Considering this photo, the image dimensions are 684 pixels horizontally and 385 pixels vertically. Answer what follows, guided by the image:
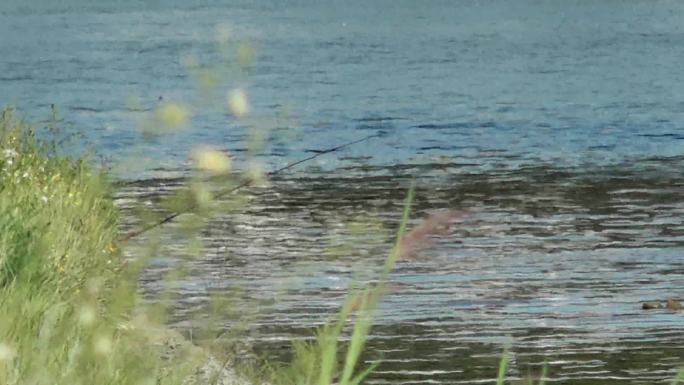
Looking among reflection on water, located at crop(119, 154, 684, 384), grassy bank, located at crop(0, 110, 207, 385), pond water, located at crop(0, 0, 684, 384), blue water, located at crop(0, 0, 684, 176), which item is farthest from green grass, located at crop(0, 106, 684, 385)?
reflection on water, located at crop(119, 154, 684, 384)

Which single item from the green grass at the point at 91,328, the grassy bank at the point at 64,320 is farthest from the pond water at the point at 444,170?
the grassy bank at the point at 64,320

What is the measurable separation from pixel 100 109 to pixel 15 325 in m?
34.6

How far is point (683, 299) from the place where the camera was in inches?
625

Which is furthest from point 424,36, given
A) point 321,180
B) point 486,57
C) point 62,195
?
point 62,195

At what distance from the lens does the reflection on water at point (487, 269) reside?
43.8 feet

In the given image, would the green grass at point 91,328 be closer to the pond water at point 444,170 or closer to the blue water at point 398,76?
the pond water at point 444,170

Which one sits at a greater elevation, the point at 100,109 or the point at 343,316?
the point at 343,316

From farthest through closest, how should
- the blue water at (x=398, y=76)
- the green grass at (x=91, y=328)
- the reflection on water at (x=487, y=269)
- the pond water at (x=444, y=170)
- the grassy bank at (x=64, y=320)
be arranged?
the blue water at (x=398, y=76)
the pond water at (x=444, y=170)
the reflection on water at (x=487, y=269)
the grassy bank at (x=64, y=320)
the green grass at (x=91, y=328)

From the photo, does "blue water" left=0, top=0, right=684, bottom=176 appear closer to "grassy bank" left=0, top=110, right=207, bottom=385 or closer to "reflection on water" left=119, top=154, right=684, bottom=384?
"grassy bank" left=0, top=110, right=207, bottom=385

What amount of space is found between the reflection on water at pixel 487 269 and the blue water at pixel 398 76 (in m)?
1.68

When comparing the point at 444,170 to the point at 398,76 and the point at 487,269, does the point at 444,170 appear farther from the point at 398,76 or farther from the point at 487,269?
the point at 398,76

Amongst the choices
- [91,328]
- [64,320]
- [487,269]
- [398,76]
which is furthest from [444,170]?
[91,328]

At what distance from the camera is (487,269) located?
697 inches

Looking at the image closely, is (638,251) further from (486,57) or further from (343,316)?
(486,57)
